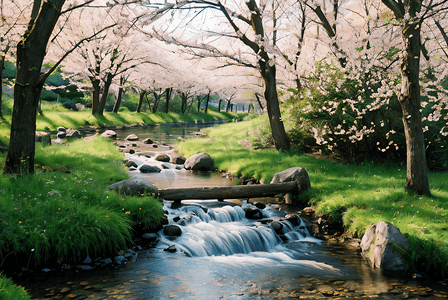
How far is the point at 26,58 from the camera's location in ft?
23.4

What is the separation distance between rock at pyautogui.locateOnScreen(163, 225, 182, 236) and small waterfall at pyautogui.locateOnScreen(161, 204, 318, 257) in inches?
3.7

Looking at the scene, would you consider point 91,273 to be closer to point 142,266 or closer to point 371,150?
point 142,266

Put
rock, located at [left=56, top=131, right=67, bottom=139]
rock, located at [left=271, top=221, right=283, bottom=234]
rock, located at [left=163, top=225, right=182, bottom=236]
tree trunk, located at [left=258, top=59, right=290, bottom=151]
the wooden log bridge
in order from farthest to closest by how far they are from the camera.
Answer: rock, located at [left=56, top=131, right=67, bottom=139] < tree trunk, located at [left=258, top=59, right=290, bottom=151] < the wooden log bridge < rock, located at [left=271, top=221, right=283, bottom=234] < rock, located at [left=163, top=225, right=182, bottom=236]

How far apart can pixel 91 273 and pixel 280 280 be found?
9.43 feet

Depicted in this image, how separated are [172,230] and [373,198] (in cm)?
464

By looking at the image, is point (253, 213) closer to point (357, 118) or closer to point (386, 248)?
point (386, 248)

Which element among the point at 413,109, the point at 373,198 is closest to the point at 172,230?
the point at 373,198

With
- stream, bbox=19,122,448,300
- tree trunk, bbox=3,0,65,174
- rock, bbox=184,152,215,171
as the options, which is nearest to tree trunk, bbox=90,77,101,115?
rock, bbox=184,152,215,171

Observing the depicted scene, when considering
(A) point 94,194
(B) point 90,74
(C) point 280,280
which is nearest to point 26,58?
(A) point 94,194

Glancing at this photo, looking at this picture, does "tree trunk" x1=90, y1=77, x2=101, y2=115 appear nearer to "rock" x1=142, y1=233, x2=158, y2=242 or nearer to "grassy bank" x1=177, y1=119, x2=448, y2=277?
"grassy bank" x1=177, y1=119, x2=448, y2=277

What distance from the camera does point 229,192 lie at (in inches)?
339

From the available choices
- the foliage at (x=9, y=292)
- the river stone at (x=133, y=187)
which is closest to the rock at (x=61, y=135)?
the river stone at (x=133, y=187)

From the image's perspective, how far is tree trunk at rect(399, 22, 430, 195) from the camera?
6762 mm

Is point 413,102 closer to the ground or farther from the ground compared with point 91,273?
farther from the ground
